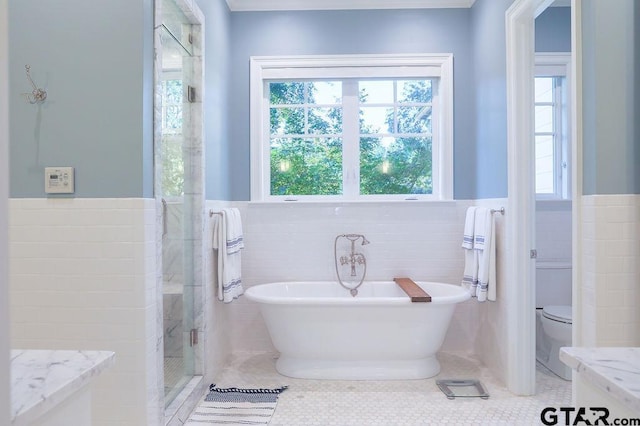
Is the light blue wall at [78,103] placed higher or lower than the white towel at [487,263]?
higher

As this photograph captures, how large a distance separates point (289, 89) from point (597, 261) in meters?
2.65

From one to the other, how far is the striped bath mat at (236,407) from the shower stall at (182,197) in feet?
0.44

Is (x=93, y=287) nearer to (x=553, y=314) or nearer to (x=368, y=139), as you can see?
(x=368, y=139)

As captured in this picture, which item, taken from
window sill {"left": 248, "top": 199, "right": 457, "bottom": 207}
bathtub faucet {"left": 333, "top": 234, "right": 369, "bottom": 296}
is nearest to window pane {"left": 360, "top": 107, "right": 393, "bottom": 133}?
window sill {"left": 248, "top": 199, "right": 457, "bottom": 207}

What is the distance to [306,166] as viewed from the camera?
3.71 meters

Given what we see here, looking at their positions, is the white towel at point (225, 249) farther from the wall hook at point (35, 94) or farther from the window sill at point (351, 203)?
the wall hook at point (35, 94)

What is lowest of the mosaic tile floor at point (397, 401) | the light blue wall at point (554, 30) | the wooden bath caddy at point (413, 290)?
the mosaic tile floor at point (397, 401)

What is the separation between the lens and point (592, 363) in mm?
938

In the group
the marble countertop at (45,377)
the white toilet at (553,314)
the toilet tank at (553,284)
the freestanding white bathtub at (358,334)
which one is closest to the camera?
the marble countertop at (45,377)

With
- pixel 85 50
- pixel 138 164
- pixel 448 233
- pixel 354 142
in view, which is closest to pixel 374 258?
pixel 448 233

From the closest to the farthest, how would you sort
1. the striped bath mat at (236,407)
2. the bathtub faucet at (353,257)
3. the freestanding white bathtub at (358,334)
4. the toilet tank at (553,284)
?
the striped bath mat at (236,407), the freestanding white bathtub at (358,334), the toilet tank at (553,284), the bathtub faucet at (353,257)

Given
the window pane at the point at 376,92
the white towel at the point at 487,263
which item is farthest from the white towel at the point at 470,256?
the window pane at the point at 376,92

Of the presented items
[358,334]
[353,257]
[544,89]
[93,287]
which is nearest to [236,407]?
[358,334]

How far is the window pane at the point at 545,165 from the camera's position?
3.70 m
